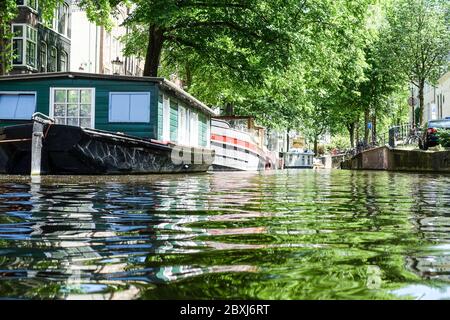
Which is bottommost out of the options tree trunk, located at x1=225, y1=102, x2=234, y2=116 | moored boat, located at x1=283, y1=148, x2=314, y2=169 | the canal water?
the canal water

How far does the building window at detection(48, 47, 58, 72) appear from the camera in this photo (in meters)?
30.5

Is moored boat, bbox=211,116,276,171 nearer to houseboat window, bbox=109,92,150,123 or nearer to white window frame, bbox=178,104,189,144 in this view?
white window frame, bbox=178,104,189,144

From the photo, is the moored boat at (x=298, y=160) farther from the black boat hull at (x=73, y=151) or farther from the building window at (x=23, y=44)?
the black boat hull at (x=73, y=151)

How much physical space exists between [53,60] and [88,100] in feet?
45.4

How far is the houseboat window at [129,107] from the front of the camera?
59.3 ft

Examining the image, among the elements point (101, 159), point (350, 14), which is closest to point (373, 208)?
point (101, 159)

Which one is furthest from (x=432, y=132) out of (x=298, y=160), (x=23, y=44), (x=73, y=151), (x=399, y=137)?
(x=298, y=160)

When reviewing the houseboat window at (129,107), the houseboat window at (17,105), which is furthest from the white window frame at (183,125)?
the houseboat window at (17,105)

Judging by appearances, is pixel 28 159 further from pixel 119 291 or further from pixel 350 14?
pixel 119 291

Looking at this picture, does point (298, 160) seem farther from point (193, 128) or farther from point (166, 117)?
point (166, 117)

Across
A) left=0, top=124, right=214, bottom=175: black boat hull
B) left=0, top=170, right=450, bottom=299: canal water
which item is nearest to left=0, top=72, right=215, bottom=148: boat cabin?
left=0, top=124, right=214, bottom=175: black boat hull

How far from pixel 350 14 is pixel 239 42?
4.06 meters

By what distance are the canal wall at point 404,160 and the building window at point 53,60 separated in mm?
16278

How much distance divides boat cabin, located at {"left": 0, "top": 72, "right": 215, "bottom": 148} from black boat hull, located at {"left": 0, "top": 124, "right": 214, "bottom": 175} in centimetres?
202
